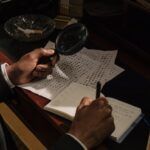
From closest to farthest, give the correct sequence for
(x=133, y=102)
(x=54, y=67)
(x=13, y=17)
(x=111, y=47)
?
(x=133, y=102) < (x=54, y=67) < (x=111, y=47) < (x=13, y=17)

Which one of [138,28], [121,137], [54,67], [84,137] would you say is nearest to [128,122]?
[121,137]

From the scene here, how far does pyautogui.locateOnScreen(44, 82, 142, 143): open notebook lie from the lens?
3.66ft

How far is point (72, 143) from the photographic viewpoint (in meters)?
1.02

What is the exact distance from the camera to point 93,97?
1217 mm

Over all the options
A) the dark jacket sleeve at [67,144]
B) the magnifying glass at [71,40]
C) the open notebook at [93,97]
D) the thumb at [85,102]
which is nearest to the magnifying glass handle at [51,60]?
the magnifying glass at [71,40]

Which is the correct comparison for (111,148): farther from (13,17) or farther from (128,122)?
(13,17)

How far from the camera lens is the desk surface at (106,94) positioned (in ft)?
3.76

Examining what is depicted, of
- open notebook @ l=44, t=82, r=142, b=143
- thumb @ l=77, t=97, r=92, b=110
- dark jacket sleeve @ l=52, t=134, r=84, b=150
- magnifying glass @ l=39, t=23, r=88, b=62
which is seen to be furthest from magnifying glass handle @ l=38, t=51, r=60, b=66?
dark jacket sleeve @ l=52, t=134, r=84, b=150

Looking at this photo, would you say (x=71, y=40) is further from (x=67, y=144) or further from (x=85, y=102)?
(x=67, y=144)

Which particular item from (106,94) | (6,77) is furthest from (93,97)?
(6,77)

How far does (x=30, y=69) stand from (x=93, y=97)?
271mm

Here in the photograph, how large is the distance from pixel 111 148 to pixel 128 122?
0.32ft

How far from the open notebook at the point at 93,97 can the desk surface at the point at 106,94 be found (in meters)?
0.02

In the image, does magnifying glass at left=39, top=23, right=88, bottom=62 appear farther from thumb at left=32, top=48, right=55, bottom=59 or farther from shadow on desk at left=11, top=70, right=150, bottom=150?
shadow on desk at left=11, top=70, right=150, bottom=150
